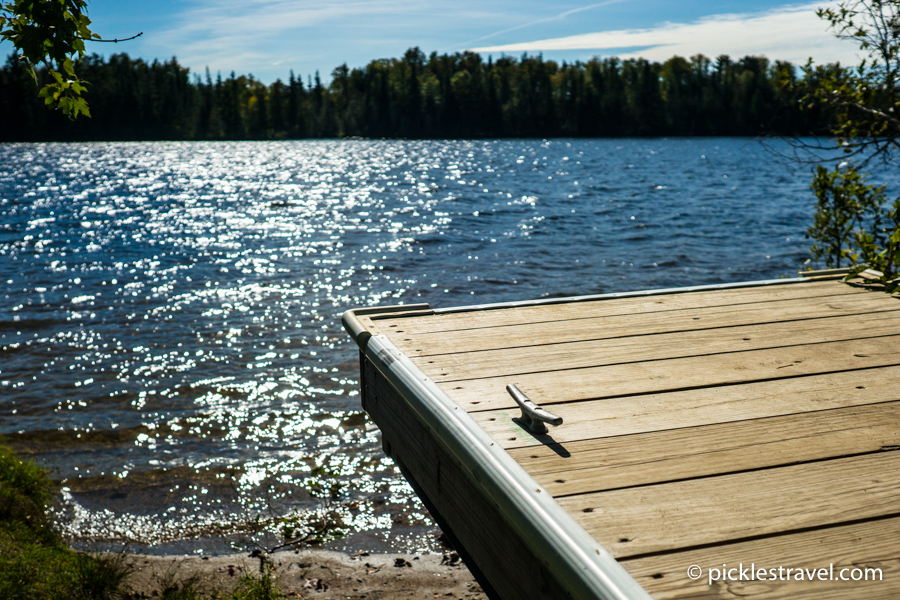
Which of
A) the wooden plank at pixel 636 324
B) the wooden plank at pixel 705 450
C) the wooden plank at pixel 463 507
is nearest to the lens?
the wooden plank at pixel 463 507

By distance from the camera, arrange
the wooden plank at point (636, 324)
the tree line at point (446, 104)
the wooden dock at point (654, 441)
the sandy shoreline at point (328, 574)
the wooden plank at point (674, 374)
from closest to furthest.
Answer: the wooden dock at point (654, 441) < the wooden plank at point (674, 374) < the wooden plank at point (636, 324) < the sandy shoreline at point (328, 574) < the tree line at point (446, 104)

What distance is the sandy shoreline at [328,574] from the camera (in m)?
4.45

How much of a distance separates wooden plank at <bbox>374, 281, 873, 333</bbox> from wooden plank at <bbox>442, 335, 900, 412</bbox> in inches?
31.0

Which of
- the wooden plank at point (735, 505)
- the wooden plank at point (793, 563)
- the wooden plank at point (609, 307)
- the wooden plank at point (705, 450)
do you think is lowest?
the wooden plank at point (793, 563)

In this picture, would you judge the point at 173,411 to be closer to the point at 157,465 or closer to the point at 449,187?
the point at 157,465

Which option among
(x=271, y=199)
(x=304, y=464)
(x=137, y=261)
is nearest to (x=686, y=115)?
(x=271, y=199)

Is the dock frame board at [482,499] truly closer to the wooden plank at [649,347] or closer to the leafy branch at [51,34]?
the wooden plank at [649,347]

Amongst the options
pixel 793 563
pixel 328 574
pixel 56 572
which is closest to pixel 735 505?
pixel 793 563

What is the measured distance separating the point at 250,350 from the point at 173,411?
81.6 inches

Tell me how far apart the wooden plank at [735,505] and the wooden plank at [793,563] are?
0.12ft

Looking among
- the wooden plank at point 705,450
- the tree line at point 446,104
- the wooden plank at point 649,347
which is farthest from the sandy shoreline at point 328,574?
the tree line at point 446,104

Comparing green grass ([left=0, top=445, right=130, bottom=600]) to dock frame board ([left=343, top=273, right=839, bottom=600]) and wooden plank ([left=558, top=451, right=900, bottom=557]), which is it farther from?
wooden plank ([left=558, top=451, right=900, bottom=557])

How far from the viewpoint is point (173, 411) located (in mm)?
7367

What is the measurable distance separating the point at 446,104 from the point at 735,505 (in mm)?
120769
